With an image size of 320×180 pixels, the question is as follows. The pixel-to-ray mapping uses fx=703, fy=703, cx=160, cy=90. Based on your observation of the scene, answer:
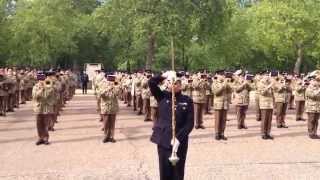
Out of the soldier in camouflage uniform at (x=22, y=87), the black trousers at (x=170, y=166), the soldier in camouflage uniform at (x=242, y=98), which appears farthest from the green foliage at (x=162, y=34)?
the black trousers at (x=170, y=166)

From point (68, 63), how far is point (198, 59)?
14.7m

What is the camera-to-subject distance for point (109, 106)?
17.3 meters

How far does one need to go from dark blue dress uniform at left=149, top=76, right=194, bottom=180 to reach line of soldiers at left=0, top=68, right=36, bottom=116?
1758cm

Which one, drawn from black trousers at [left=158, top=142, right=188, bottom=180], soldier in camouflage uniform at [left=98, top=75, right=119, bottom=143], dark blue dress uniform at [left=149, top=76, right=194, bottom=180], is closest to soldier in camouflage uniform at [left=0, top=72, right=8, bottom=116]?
soldier in camouflage uniform at [left=98, top=75, right=119, bottom=143]

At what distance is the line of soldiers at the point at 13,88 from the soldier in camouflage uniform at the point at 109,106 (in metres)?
9.07

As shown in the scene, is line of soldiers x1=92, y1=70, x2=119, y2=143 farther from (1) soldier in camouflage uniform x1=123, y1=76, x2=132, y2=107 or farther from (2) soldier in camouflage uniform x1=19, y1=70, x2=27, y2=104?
(2) soldier in camouflage uniform x1=19, y1=70, x2=27, y2=104

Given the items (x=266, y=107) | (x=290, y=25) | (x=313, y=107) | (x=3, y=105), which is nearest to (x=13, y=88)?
(x=3, y=105)

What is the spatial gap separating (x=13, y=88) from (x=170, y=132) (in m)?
20.4

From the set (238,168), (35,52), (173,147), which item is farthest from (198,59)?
(173,147)

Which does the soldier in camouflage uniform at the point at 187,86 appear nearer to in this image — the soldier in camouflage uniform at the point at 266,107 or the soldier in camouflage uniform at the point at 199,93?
the soldier in camouflage uniform at the point at 199,93

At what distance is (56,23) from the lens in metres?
61.4

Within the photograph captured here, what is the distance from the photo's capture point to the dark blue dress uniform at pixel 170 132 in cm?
873

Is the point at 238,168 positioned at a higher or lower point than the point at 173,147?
lower

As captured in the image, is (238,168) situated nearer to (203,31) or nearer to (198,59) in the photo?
(203,31)
